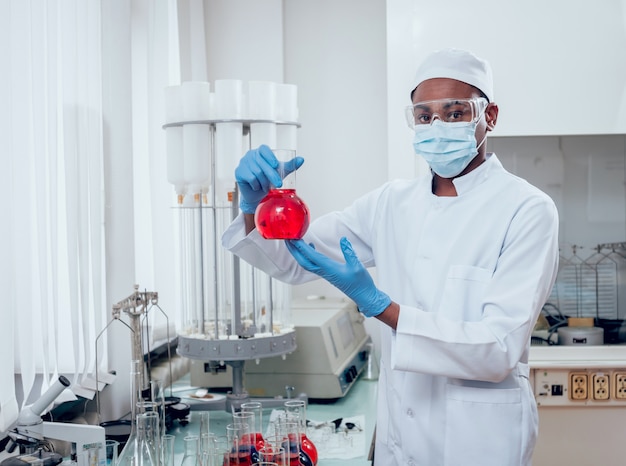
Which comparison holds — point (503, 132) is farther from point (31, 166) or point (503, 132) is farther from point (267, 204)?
point (31, 166)

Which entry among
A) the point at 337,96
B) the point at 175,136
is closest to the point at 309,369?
the point at 175,136

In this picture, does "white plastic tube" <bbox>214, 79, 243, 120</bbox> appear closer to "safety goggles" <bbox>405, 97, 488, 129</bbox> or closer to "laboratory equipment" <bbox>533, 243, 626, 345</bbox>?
"safety goggles" <bbox>405, 97, 488, 129</bbox>

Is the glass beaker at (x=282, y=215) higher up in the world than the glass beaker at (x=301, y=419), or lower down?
higher up

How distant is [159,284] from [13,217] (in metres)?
1.02

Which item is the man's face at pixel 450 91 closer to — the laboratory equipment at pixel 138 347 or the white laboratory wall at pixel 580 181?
the laboratory equipment at pixel 138 347

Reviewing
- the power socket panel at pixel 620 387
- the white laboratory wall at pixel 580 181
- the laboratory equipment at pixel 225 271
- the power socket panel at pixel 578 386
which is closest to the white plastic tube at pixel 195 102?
the laboratory equipment at pixel 225 271

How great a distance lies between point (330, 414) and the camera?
2314 millimetres

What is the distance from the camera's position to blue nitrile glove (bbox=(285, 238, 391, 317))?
146 centimetres

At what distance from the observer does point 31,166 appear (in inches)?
74.7

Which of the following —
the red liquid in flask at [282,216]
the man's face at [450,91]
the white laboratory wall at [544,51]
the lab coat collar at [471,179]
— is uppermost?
the white laboratory wall at [544,51]

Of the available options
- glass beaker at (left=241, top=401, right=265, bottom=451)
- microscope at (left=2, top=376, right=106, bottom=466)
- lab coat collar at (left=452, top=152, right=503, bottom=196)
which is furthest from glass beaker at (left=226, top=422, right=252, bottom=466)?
lab coat collar at (left=452, top=152, right=503, bottom=196)

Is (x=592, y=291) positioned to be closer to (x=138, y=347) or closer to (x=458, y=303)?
(x=458, y=303)

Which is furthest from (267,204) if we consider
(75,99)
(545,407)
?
(545,407)

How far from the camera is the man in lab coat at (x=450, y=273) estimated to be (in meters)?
1.48
